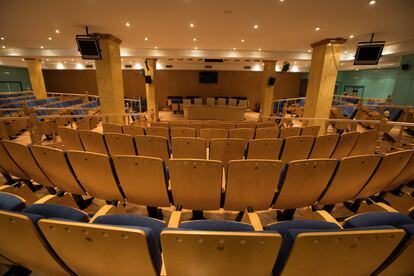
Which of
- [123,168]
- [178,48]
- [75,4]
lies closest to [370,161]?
[123,168]

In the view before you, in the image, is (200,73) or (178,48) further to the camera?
(200,73)

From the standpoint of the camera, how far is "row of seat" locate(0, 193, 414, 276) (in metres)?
0.93

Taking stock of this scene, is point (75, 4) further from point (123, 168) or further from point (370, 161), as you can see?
point (370, 161)

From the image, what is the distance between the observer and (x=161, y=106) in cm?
1775

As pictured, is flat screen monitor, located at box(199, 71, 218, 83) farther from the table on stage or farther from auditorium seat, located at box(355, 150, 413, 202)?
auditorium seat, located at box(355, 150, 413, 202)

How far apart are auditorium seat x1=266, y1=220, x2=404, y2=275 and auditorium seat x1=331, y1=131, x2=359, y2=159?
99.6 inches

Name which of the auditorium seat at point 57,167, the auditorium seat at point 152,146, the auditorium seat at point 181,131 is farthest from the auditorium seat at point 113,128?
the auditorium seat at point 57,167

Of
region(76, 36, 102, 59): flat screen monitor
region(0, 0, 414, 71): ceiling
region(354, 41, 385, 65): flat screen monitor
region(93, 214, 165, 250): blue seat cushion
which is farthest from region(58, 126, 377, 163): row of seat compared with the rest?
region(354, 41, 385, 65): flat screen monitor

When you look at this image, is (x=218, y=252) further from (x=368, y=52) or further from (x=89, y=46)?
(x=368, y=52)

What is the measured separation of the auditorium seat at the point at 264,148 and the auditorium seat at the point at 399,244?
1518 mm

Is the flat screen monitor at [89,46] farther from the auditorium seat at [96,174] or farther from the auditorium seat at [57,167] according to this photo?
the auditorium seat at [96,174]

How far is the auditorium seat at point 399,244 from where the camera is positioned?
107cm

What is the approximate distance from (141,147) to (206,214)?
140 centimetres

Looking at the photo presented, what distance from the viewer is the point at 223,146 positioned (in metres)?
2.75
